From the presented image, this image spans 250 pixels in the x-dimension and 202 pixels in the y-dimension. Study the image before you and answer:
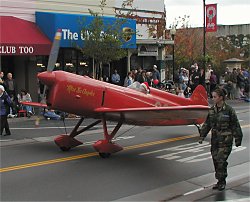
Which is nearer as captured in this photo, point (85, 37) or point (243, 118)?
point (243, 118)

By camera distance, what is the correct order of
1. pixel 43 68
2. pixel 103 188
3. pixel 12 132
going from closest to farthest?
pixel 103 188
pixel 12 132
pixel 43 68

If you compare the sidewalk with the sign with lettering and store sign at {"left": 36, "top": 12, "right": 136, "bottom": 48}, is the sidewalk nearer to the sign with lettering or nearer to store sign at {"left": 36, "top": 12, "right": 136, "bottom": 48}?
the sign with lettering

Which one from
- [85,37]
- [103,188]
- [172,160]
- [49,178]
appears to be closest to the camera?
[103,188]

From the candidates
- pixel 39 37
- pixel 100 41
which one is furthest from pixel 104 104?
pixel 39 37

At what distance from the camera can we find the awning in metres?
18.7

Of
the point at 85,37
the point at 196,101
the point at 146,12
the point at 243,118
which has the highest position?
the point at 146,12

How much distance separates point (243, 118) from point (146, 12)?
12.9 metres

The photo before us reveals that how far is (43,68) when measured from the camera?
2291cm

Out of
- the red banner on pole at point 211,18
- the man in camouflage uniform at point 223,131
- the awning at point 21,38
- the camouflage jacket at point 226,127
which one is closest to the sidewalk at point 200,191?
the man in camouflage uniform at point 223,131

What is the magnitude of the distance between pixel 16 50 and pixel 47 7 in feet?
13.4

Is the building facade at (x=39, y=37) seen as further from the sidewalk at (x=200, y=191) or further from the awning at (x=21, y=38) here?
the sidewalk at (x=200, y=191)

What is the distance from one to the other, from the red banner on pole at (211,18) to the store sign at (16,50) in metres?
13.1

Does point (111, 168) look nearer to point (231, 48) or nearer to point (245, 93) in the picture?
point (245, 93)

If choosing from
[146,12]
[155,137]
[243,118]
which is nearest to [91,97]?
[155,137]
